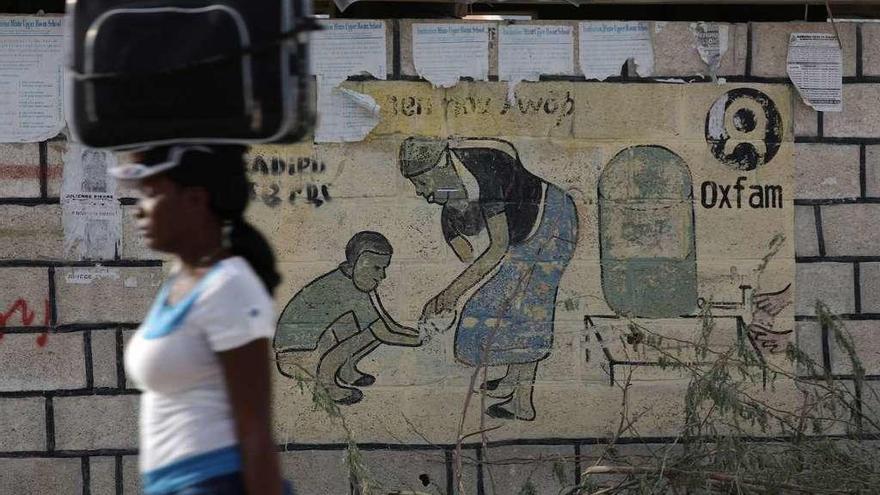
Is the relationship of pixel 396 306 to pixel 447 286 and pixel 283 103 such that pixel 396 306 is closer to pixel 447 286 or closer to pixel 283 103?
pixel 447 286

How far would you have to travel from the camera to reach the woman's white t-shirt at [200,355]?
261cm

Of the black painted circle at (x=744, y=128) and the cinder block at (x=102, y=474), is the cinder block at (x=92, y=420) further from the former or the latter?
the black painted circle at (x=744, y=128)

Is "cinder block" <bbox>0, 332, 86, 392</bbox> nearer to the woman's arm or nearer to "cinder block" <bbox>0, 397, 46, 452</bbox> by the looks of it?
"cinder block" <bbox>0, 397, 46, 452</bbox>

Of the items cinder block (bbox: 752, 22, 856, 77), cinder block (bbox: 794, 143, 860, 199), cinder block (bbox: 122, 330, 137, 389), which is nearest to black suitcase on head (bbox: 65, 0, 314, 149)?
cinder block (bbox: 122, 330, 137, 389)

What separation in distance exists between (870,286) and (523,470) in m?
1.60

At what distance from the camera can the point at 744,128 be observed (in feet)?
17.9

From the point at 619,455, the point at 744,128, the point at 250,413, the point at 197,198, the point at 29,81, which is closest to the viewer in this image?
the point at 250,413

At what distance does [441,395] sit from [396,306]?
397mm

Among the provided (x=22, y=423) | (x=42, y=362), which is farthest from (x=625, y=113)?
(x=22, y=423)

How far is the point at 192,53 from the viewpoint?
285 centimetres

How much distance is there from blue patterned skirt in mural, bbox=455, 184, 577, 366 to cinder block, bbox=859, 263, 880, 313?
1.20 meters

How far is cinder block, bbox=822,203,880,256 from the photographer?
5.47m

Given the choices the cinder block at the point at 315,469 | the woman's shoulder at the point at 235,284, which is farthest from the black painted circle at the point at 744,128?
the woman's shoulder at the point at 235,284

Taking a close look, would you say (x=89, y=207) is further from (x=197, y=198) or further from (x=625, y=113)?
(x=197, y=198)
